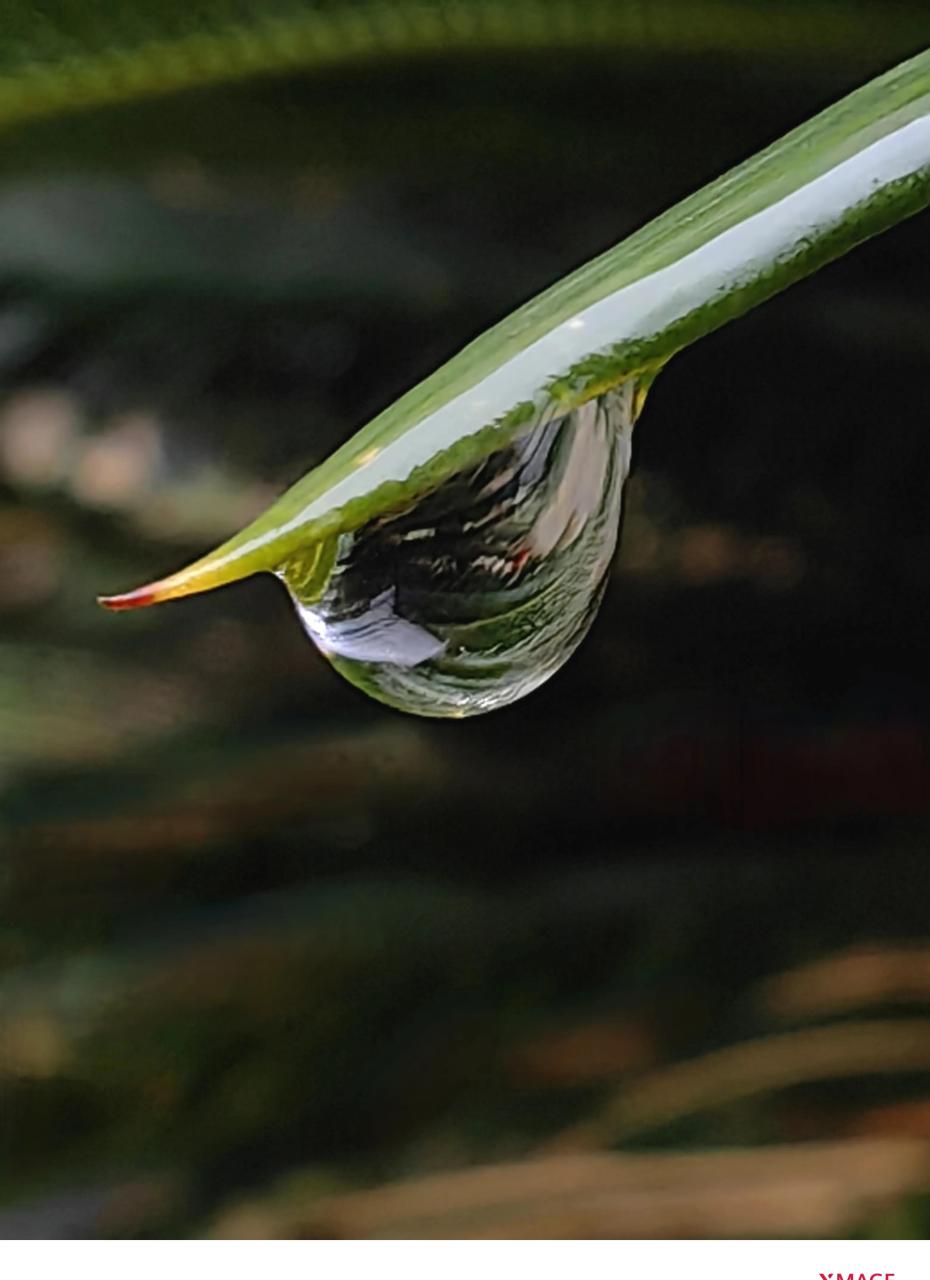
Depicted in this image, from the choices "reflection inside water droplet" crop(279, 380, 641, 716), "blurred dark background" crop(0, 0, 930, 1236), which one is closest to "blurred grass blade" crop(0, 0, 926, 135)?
"blurred dark background" crop(0, 0, 930, 1236)

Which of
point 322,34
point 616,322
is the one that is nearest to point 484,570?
point 616,322

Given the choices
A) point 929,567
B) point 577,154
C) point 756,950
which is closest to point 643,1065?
point 756,950

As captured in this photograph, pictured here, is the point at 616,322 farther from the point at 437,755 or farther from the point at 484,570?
the point at 437,755

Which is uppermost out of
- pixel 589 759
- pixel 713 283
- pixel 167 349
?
pixel 167 349

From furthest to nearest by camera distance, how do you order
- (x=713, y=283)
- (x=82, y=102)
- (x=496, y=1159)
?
(x=496, y=1159)
(x=82, y=102)
(x=713, y=283)

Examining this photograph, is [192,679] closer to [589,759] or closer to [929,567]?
[589,759]

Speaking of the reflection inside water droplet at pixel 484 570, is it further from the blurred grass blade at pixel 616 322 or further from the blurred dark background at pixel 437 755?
the blurred dark background at pixel 437 755

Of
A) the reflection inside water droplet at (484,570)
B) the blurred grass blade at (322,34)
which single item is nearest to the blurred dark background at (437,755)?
the blurred grass blade at (322,34)
